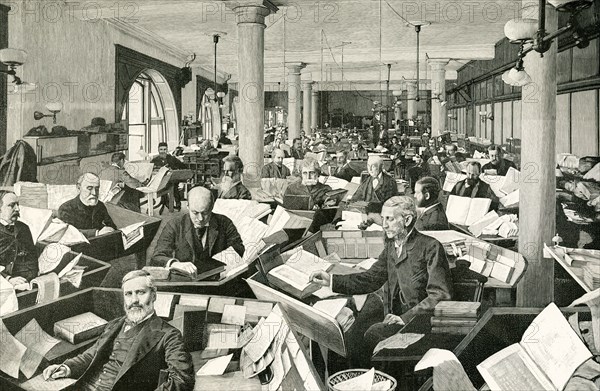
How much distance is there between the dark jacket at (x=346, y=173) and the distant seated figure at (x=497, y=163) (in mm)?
954

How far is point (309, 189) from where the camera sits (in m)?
4.83

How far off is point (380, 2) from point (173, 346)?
182 inches

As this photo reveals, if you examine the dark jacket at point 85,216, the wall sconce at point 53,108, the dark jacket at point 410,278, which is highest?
the wall sconce at point 53,108

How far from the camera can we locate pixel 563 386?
8.82ft

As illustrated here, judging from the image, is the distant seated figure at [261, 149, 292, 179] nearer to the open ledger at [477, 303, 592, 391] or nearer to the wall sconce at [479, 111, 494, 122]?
the wall sconce at [479, 111, 494, 122]

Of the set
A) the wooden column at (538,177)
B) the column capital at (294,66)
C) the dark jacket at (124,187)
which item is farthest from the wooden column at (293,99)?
the wooden column at (538,177)

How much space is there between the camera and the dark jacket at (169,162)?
5299 millimetres

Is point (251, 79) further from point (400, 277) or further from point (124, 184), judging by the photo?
point (400, 277)

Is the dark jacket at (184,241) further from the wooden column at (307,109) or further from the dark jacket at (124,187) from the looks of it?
the wooden column at (307,109)

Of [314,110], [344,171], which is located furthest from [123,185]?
[314,110]

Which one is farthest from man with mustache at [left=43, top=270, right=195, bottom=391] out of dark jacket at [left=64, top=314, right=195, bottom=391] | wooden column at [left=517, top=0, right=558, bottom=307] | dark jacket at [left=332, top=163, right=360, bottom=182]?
wooden column at [left=517, top=0, right=558, bottom=307]

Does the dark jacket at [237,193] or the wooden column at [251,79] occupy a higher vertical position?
the wooden column at [251,79]

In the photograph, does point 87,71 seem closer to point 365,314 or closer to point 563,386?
point 365,314

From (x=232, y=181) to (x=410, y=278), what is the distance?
1974mm
